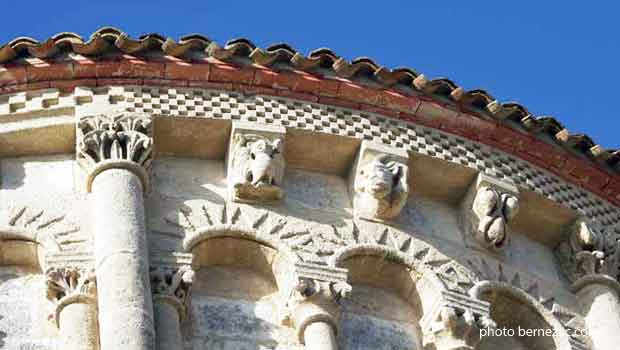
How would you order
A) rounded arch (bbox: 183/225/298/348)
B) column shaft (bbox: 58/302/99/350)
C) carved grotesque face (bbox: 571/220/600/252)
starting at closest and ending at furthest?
column shaft (bbox: 58/302/99/350) < rounded arch (bbox: 183/225/298/348) < carved grotesque face (bbox: 571/220/600/252)

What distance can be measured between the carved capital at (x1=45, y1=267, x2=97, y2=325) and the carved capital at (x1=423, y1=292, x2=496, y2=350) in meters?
2.67

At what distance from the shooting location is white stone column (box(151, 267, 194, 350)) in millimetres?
14414

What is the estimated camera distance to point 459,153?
683 inches

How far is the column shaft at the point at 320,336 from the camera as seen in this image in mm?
14883

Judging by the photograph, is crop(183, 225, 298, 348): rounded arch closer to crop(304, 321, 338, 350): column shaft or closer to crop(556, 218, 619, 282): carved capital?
crop(304, 321, 338, 350): column shaft

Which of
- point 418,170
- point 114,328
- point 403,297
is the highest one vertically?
point 418,170

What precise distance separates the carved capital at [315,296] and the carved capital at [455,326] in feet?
2.52

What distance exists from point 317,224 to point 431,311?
1.13 meters

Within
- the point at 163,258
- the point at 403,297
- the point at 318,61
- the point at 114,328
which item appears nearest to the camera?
the point at 114,328

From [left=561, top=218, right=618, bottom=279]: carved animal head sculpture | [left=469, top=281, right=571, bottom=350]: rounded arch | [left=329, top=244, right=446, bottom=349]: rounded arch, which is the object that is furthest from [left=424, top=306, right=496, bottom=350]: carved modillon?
[left=561, top=218, right=618, bottom=279]: carved animal head sculpture

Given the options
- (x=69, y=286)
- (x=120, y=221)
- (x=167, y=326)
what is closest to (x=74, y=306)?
(x=69, y=286)

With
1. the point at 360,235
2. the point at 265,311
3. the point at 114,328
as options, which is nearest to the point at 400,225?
the point at 360,235

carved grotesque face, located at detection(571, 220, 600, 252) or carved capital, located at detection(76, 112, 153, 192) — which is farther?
carved grotesque face, located at detection(571, 220, 600, 252)

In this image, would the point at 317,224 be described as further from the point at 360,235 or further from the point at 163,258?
the point at 163,258
